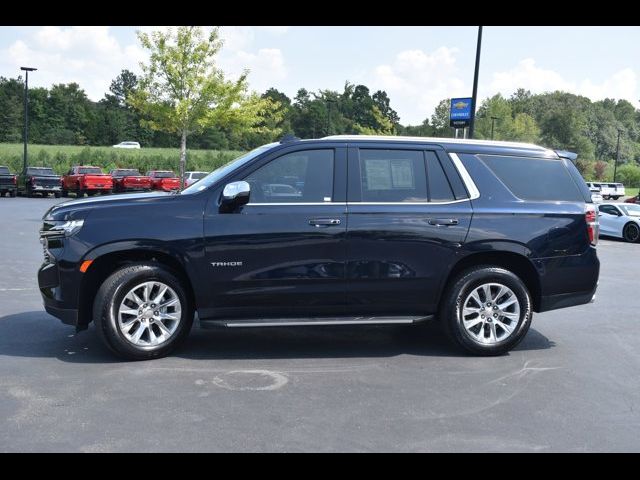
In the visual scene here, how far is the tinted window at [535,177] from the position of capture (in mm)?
6219

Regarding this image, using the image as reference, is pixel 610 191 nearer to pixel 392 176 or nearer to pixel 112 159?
pixel 112 159

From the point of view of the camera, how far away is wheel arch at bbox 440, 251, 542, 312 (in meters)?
6.10

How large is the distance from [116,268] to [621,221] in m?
18.0

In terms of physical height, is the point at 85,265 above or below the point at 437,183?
below

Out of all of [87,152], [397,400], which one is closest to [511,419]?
[397,400]

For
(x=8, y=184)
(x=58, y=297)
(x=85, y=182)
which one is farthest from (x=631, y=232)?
(x=8, y=184)

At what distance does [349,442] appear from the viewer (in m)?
3.97

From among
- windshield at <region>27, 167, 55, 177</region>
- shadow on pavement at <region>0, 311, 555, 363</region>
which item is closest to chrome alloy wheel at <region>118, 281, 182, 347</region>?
shadow on pavement at <region>0, 311, 555, 363</region>

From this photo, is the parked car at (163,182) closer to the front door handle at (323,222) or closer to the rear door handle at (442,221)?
the front door handle at (323,222)

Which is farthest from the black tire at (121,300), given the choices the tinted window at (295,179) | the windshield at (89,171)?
the windshield at (89,171)

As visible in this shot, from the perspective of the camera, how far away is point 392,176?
6.01 m

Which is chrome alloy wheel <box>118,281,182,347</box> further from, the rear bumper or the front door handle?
the rear bumper

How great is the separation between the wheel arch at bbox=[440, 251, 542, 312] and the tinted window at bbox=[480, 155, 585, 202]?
0.58 meters

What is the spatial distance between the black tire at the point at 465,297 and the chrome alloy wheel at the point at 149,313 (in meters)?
2.41
